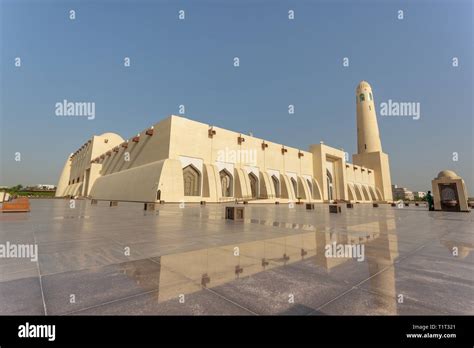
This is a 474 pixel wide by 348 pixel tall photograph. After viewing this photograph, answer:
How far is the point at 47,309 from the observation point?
179 cm

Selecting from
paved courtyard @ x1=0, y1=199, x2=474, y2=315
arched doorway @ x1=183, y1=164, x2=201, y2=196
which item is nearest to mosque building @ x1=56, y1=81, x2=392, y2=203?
arched doorway @ x1=183, y1=164, x2=201, y2=196

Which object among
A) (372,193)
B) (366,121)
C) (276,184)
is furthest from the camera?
(372,193)

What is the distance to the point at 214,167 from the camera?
3070 centimetres

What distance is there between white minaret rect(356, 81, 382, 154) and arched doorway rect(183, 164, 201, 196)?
52314 millimetres

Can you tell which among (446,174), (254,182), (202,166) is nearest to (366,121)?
(254,182)

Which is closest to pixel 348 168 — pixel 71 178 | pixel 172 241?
pixel 172 241

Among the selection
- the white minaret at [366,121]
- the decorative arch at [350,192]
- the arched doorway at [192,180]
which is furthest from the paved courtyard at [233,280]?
the white minaret at [366,121]

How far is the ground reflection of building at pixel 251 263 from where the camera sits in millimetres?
2307

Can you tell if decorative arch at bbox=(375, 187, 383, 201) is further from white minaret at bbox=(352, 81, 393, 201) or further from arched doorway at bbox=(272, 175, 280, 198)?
arched doorway at bbox=(272, 175, 280, 198)

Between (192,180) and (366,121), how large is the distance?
175 ft

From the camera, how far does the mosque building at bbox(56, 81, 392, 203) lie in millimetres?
27344

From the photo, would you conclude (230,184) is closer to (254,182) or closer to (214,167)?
(214,167)
